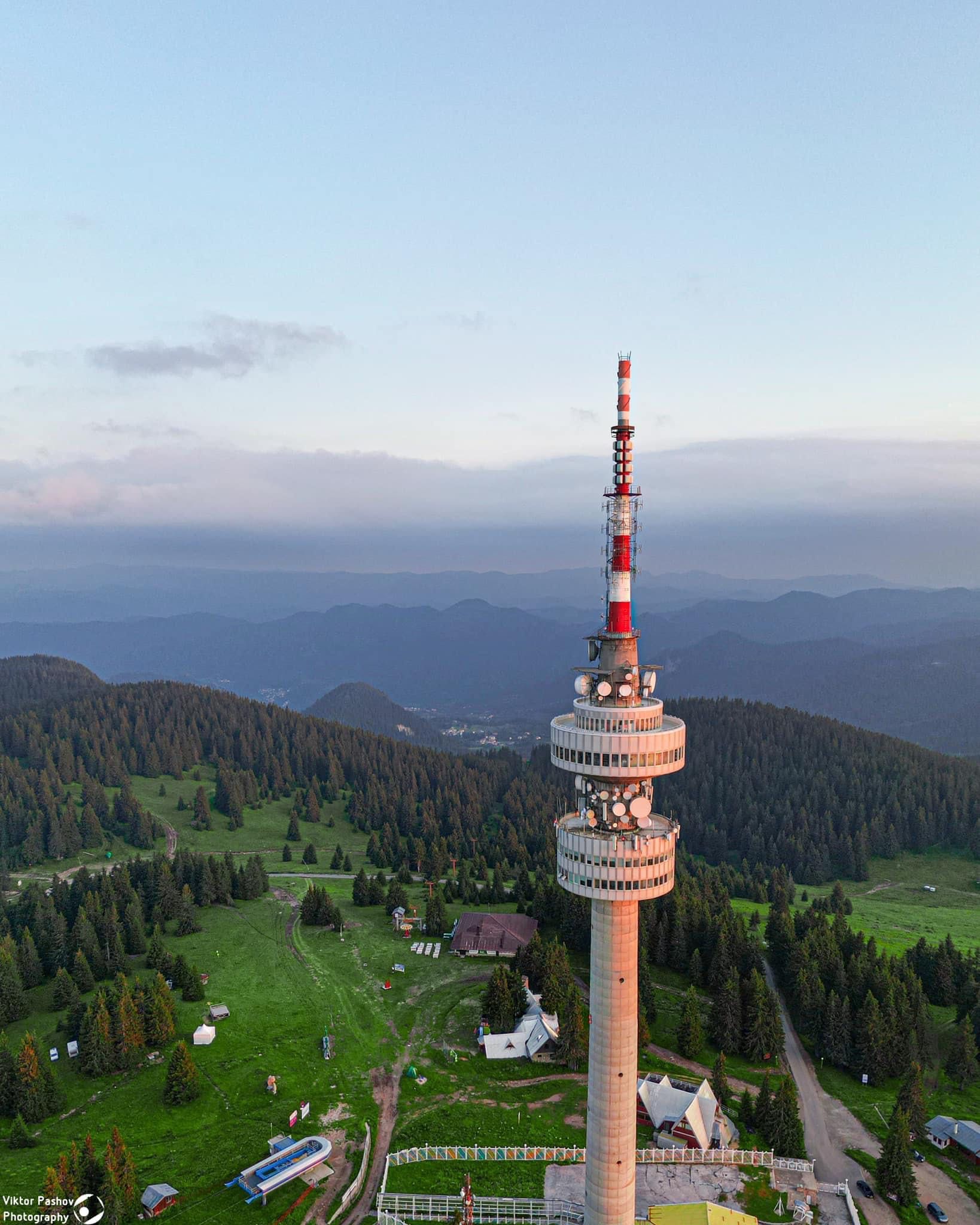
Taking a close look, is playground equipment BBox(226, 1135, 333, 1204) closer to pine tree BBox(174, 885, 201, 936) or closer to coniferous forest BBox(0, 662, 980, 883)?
pine tree BBox(174, 885, 201, 936)

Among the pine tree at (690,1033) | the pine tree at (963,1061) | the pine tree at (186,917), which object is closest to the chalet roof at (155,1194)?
the pine tree at (690,1033)

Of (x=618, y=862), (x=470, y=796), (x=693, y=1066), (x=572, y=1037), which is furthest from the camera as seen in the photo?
(x=470, y=796)

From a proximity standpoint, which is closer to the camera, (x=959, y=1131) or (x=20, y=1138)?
(x=20, y=1138)

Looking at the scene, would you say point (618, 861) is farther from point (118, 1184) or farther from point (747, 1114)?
point (118, 1184)

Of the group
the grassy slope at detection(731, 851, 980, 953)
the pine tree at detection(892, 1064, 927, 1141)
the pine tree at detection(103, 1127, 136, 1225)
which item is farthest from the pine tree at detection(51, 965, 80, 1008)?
the grassy slope at detection(731, 851, 980, 953)

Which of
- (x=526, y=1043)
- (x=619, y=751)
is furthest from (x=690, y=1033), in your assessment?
(x=619, y=751)
